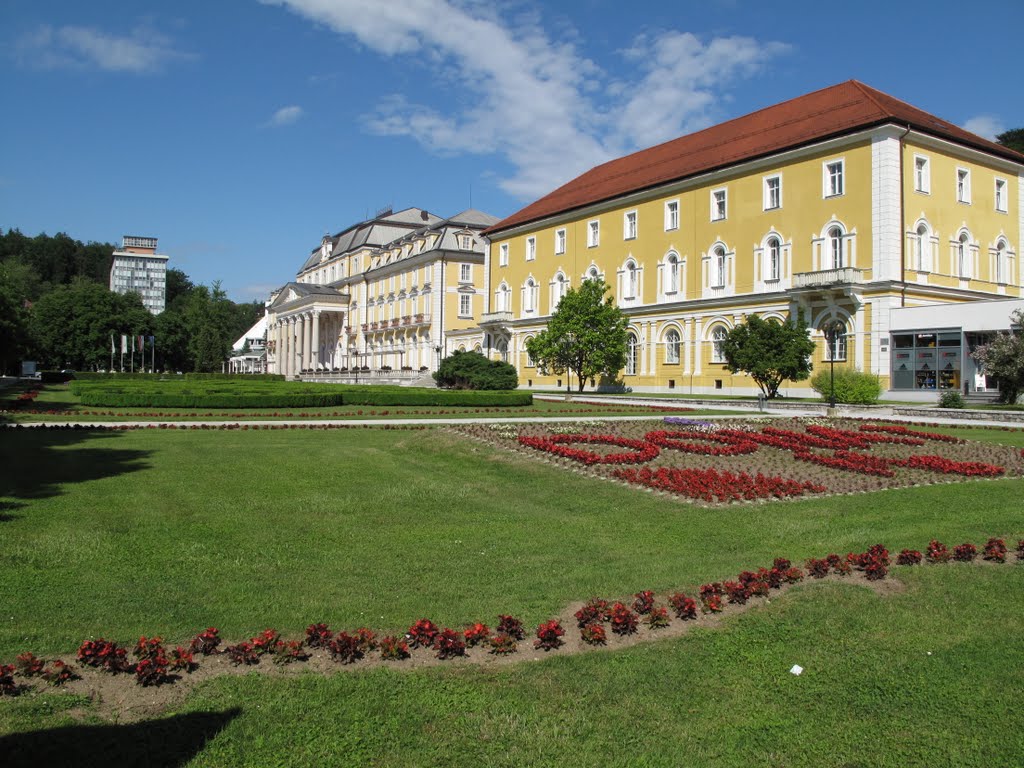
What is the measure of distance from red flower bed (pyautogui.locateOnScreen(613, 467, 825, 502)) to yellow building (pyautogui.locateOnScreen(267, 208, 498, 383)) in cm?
4928

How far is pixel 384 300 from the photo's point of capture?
277 feet

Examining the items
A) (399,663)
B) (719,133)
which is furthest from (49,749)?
(719,133)

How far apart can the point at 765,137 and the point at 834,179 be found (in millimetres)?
6582

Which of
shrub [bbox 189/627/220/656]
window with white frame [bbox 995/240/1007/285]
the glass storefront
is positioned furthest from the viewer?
window with white frame [bbox 995/240/1007/285]

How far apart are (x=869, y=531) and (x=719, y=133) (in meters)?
46.2

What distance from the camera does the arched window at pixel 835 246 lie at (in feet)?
129

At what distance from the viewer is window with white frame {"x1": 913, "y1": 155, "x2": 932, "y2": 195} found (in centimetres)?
3831

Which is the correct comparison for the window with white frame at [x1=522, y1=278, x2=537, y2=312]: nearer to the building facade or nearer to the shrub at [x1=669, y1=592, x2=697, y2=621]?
the shrub at [x1=669, y1=592, x2=697, y2=621]

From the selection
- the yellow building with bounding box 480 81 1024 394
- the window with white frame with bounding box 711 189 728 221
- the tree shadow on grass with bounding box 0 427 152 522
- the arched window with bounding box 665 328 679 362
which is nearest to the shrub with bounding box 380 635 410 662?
the tree shadow on grass with bounding box 0 427 152 522

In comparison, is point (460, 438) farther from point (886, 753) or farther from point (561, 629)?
point (886, 753)

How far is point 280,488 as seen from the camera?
431 inches

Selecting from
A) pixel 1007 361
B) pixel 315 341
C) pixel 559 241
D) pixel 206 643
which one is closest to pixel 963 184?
pixel 1007 361

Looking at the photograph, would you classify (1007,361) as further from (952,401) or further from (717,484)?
(717,484)

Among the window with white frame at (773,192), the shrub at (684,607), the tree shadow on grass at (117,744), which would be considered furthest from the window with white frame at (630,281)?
the tree shadow on grass at (117,744)
